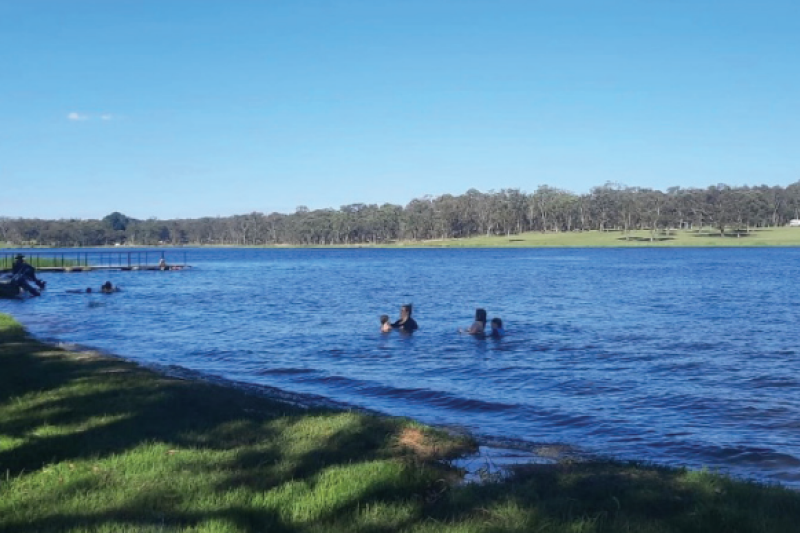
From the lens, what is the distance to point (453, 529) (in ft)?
21.0

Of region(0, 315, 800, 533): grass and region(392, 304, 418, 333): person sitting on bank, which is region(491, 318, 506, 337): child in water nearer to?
region(392, 304, 418, 333): person sitting on bank

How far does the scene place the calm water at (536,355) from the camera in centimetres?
1422

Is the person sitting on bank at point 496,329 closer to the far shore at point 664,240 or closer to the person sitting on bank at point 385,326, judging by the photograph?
the person sitting on bank at point 385,326

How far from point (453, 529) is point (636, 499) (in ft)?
7.63

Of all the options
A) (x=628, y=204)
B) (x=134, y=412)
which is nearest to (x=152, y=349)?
(x=134, y=412)

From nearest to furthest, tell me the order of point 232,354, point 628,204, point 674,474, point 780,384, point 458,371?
point 674,474
point 780,384
point 458,371
point 232,354
point 628,204

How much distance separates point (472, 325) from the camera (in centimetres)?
3038

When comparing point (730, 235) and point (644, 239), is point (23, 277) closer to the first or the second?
point (644, 239)

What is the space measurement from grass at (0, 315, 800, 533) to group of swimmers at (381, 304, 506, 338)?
56.9ft

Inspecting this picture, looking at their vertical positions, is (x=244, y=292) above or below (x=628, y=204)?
below

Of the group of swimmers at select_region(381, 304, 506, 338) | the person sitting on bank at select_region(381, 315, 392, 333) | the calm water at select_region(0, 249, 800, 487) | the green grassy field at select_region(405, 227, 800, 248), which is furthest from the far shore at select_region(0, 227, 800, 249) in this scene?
the person sitting on bank at select_region(381, 315, 392, 333)

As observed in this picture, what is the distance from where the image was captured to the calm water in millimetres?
14219

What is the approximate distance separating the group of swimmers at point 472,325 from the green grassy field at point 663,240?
141 m

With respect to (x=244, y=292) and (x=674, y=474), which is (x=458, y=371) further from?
(x=244, y=292)
